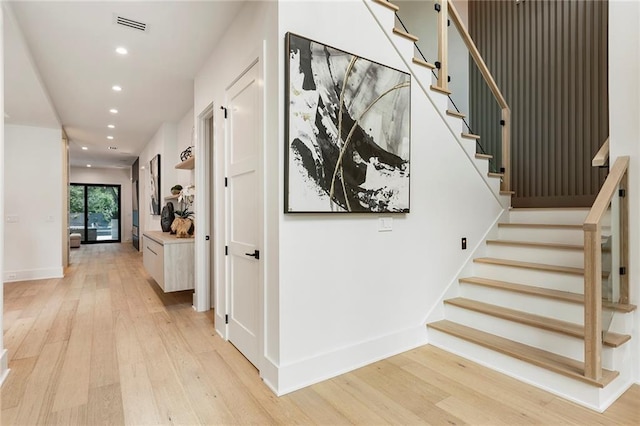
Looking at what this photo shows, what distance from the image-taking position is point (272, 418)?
1900 mm

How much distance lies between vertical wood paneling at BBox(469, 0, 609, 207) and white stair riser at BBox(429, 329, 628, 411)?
102 inches

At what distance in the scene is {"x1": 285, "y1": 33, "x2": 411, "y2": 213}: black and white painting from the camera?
221 centimetres

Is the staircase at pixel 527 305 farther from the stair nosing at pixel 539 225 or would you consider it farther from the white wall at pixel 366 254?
the white wall at pixel 366 254

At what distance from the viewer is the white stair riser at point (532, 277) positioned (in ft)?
8.70

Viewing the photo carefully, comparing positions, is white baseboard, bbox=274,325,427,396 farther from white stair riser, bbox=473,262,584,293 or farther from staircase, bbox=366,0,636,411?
white stair riser, bbox=473,262,584,293

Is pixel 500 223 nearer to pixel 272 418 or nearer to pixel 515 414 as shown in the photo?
pixel 515 414

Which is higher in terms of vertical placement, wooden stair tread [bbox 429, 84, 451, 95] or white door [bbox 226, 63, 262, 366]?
wooden stair tread [bbox 429, 84, 451, 95]

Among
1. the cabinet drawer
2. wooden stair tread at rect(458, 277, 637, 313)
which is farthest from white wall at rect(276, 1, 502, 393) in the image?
the cabinet drawer

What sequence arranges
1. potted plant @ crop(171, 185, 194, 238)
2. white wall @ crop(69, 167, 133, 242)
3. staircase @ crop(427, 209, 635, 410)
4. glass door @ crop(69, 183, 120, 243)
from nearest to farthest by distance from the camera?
staircase @ crop(427, 209, 635, 410), potted plant @ crop(171, 185, 194, 238), glass door @ crop(69, 183, 120, 243), white wall @ crop(69, 167, 133, 242)

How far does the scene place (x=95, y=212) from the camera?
12320 mm

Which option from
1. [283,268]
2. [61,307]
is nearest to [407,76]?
[283,268]

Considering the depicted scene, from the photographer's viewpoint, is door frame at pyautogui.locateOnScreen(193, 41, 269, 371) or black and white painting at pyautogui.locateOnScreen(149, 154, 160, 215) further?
black and white painting at pyautogui.locateOnScreen(149, 154, 160, 215)

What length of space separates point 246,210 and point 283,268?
76 centimetres

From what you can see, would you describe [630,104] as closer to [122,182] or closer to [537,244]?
[537,244]
